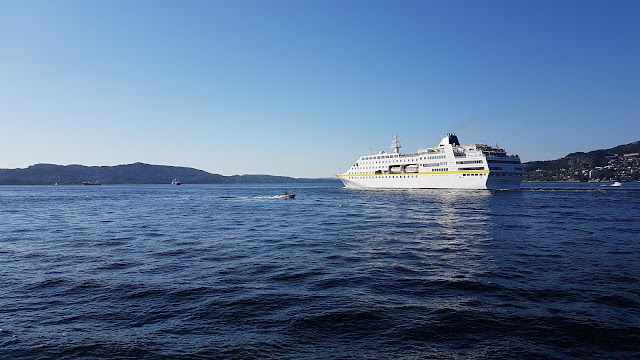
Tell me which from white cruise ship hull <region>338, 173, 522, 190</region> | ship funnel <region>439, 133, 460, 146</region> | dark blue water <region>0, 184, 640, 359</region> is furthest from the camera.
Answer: ship funnel <region>439, 133, 460, 146</region>

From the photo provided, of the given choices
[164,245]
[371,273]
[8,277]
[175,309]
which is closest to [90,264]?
[8,277]

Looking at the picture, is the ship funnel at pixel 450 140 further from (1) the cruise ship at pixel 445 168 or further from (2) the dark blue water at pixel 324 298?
(2) the dark blue water at pixel 324 298

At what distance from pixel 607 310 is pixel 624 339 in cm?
247

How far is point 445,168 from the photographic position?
107 meters

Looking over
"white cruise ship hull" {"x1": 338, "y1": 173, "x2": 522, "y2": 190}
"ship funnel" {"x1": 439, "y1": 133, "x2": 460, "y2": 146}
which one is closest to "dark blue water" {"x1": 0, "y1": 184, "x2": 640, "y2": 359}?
"white cruise ship hull" {"x1": 338, "y1": 173, "x2": 522, "y2": 190}

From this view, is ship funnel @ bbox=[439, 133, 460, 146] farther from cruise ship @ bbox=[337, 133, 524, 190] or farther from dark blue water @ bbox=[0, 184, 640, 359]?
dark blue water @ bbox=[0, 184, 640, 359]

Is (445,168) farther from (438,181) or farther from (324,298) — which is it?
(324,298)

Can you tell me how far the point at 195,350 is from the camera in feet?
30.0

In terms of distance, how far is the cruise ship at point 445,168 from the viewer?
98.2m

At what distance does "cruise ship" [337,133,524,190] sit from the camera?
9825cm

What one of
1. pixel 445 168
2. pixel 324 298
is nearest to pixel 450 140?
pixel 445 168

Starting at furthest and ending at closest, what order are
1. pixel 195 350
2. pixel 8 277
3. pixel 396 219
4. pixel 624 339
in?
pixel 396 219, pixel 8 277, pixel 624 339, pixel 195 350

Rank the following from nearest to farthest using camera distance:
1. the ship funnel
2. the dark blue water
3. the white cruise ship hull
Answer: the dark blue water, the white cruise ship hull, the ship funnel

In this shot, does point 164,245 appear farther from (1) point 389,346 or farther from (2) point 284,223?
(1) point 389,346
